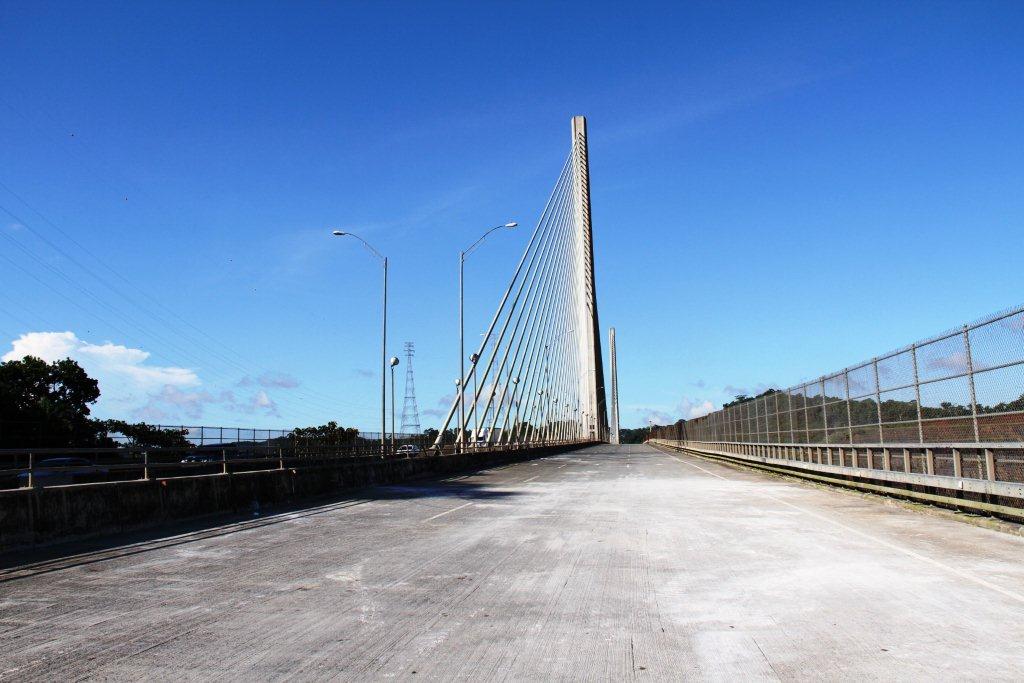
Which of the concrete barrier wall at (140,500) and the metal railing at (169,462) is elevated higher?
the metal railing at (169,462)

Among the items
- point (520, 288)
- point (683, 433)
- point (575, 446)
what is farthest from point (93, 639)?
point (575, 446)

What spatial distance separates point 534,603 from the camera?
773 centimetres

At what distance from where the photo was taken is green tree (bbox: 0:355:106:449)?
65.9m

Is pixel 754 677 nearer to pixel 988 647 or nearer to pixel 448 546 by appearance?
pixel 988 647

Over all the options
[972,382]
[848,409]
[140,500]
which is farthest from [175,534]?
[848,409]

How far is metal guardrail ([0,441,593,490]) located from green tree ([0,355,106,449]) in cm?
1891

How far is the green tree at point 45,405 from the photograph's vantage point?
2594 inches

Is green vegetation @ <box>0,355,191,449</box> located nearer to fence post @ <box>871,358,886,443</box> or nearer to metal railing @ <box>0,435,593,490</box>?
metal railing @ <box>0,435,593,490</box>

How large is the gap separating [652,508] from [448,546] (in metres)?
7.08

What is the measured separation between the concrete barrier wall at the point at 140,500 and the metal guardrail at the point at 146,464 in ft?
1.17

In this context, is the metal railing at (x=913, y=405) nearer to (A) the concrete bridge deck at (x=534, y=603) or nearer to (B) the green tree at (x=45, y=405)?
(A) the concrete bridge deck at (x=534, y=603)

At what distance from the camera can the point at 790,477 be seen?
28609 mm

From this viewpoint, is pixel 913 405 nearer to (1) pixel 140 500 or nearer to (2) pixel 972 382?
(2) pixel 972 382

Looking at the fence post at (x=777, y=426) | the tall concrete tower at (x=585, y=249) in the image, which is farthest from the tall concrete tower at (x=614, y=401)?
the fence post at (x=777, y=426)
